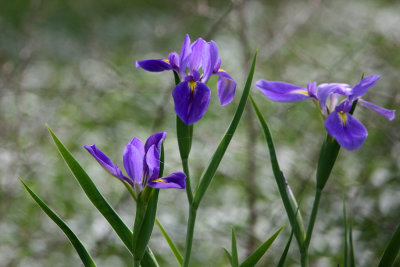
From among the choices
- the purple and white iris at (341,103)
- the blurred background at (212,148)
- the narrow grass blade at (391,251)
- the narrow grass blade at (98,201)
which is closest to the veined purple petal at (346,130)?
the purple and white iris at (341,103)

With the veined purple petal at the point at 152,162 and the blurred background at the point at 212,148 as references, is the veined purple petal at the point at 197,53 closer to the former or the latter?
the veined purple petal at the point at 152,162

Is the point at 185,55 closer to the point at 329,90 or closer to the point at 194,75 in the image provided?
the point at 194,75

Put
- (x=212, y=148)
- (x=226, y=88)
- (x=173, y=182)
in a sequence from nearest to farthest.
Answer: (x=173, y=182)
(x=226, y=88)
(x=212, y=148)

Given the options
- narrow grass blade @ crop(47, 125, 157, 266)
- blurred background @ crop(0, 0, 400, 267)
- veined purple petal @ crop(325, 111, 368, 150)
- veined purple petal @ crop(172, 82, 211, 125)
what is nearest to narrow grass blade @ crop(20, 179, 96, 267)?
narrow grass blade @ crop(47, 125, 157, 266)

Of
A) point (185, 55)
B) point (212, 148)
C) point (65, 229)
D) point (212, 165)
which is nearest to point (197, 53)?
point (185, 55)

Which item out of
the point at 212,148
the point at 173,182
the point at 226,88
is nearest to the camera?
the point at 173,182

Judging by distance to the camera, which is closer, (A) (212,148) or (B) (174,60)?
(B) (174,60)

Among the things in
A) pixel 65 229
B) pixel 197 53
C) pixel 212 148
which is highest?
pixel 197 53
